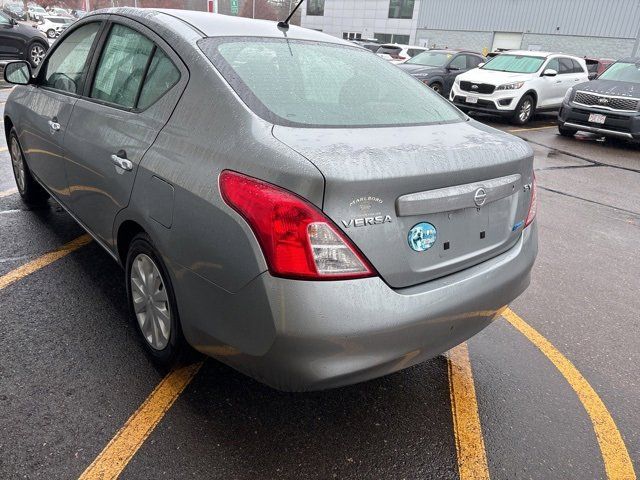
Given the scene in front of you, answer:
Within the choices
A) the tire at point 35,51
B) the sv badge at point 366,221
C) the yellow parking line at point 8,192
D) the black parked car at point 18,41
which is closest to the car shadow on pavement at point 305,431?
the sv badge at point 366,221

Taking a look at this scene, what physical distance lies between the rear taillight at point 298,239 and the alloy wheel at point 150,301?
0.80 metres

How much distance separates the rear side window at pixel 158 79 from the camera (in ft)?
7.69

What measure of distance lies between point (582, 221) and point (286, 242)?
189 inches

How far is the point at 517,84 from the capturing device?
11.7 metres

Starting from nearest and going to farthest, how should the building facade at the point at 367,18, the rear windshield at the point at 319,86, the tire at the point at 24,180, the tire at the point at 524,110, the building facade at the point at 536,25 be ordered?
the rear windshield at the point at 319,86 → the tire at the point at 24,180 → the tire at the point at 524,110 → the building facade at the point at 536,25 → the building facade at the point at 367,18

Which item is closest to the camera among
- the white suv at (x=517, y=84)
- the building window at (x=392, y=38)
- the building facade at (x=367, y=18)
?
the white suv at (x=517, y=84)

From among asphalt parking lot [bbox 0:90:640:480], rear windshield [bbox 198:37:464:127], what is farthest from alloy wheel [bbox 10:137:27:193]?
rear windshield [bbox 198:37:464:127]

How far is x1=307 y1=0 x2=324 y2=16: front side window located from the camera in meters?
52.6

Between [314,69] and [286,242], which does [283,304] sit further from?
[314,69]

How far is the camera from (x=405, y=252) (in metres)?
1.88

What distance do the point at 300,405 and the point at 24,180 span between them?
3418 millimetres

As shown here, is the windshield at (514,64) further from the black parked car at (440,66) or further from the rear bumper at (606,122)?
the rear bumper at (606,122)

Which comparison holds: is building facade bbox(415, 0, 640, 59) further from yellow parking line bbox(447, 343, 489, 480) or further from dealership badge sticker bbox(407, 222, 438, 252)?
dealership badge sticker bbox(407, 222, 438, 252)

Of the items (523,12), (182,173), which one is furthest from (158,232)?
(523,12)
